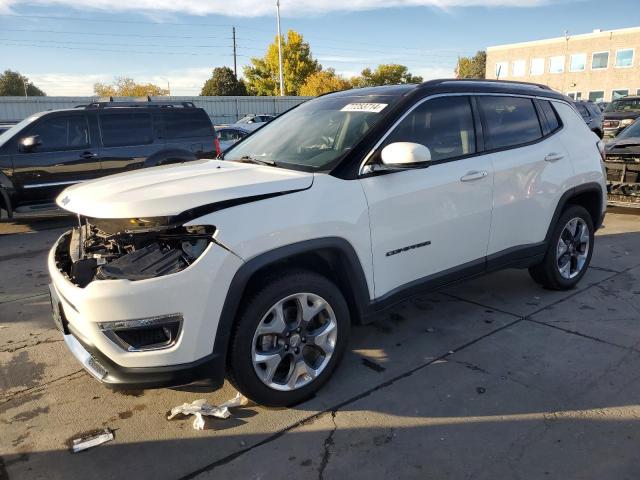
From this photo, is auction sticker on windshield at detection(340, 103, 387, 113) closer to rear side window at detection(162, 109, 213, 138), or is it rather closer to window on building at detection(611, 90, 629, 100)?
rear side window at detection(162, 109, 213, 138)

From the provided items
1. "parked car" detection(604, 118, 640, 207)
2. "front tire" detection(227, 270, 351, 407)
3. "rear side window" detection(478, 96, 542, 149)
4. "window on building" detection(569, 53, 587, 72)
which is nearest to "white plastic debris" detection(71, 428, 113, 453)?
"front tire" detection(227, 270, 351, 407)

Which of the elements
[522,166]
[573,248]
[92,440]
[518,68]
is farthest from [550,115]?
[518,68]

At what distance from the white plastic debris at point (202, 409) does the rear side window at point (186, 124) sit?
6958mm

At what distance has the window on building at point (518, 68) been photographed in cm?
5495

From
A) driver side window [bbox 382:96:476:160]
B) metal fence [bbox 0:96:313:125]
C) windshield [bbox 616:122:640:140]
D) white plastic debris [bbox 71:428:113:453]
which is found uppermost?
metal fence [bbox 0:96:313:125]

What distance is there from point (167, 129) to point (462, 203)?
6.89m

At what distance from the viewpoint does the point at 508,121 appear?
4008 millimetres

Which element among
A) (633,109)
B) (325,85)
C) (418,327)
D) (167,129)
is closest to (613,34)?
(325,85)

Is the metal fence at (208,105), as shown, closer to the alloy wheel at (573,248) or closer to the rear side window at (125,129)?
the rear side window at (125,129)

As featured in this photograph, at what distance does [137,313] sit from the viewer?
2359mm

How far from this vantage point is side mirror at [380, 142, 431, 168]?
2939 millimetres

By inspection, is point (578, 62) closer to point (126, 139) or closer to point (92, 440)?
point (126, 139)

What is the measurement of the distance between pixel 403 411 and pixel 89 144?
23.7ft

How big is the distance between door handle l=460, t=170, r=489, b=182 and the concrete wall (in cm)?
4761
